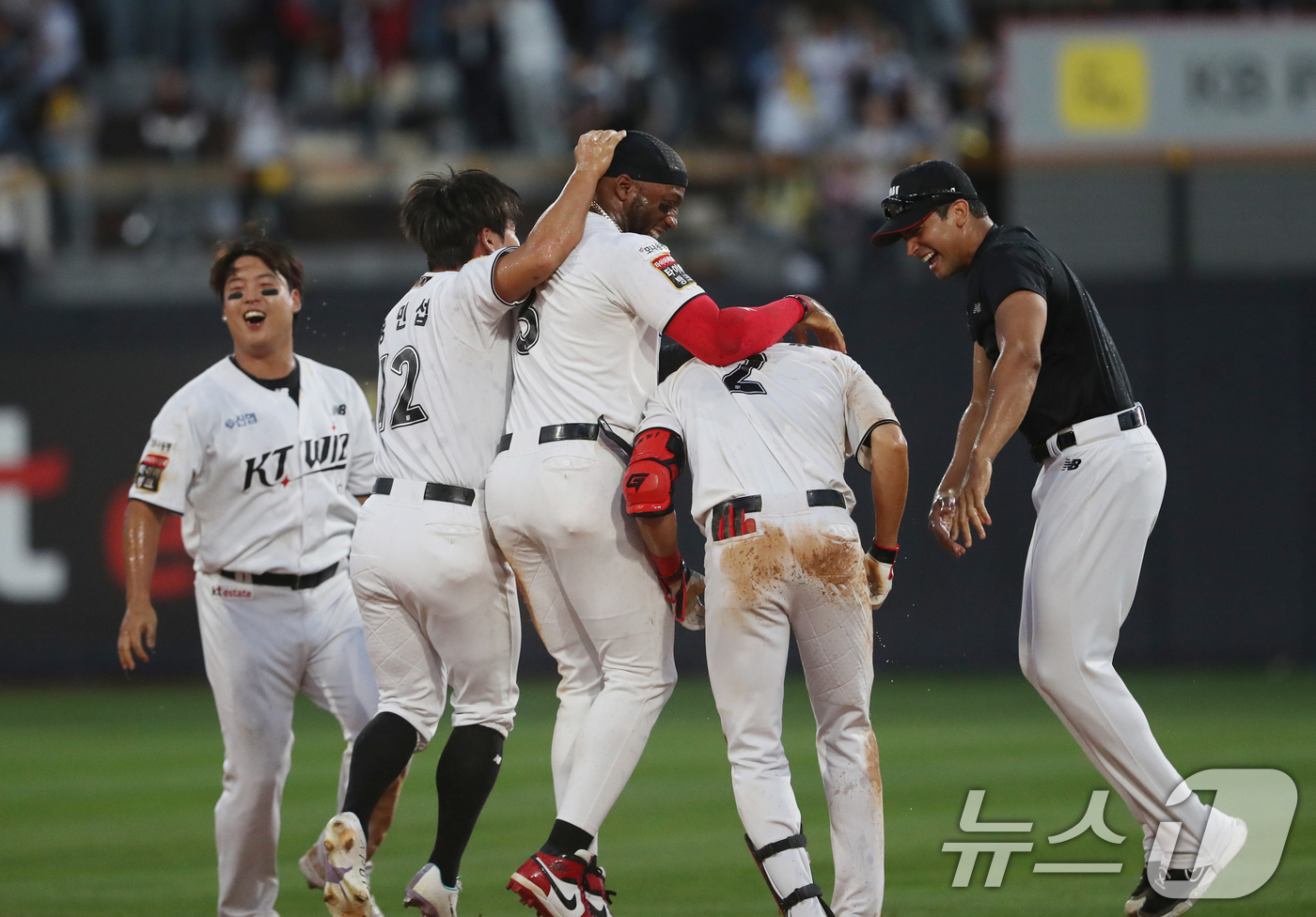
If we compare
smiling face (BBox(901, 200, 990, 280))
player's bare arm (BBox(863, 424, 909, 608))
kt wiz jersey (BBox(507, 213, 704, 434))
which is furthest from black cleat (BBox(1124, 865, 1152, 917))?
kt wiz jersey (BBox(507, 213, 704, 434))

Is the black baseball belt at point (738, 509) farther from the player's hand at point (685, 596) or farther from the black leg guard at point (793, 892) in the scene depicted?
the black leg guard at point (793, 892)

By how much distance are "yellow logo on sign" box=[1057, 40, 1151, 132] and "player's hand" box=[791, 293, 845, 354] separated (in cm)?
839

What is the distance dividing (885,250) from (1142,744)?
8.04 metres

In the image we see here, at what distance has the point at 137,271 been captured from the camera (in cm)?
1314

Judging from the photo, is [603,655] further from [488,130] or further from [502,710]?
[488,130]

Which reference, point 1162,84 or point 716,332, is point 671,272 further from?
point 1162,84

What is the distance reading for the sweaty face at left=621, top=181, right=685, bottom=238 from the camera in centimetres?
557

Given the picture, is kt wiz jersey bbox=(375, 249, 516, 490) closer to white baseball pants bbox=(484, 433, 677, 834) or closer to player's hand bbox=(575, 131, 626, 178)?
white baseball pants bbox=(484, 433, 677, 834)

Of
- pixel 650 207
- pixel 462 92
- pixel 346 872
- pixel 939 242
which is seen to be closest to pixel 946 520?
pixel 939 242

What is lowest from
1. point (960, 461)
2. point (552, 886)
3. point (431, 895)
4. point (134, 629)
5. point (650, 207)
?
point (431, 895)

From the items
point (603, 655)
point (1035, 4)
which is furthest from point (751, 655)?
point (1035, 4)

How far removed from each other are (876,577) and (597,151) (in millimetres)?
1736

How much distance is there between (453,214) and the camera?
5.74 m

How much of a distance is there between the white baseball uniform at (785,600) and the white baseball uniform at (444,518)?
29.1 inches
